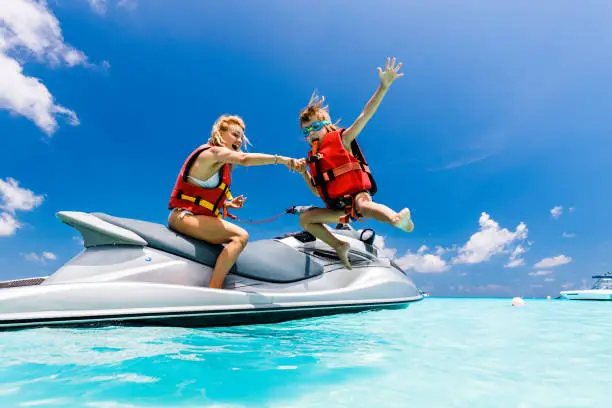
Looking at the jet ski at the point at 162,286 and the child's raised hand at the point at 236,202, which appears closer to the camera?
the jet ski at the point at 162,286

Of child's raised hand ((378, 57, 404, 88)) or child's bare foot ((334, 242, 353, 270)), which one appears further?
child's bare foot ((334, 242, 353, 270))

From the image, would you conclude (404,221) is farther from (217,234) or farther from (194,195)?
(194,195)

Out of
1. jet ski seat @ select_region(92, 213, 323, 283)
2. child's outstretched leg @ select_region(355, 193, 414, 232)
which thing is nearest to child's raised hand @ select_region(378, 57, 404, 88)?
child's outstretched leg @ select_region(355, 193, 414, 232)

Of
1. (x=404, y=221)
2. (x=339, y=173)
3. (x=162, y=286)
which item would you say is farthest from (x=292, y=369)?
(x=339, y=173)

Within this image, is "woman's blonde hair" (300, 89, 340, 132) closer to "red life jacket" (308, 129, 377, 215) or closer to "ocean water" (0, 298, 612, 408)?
"red life jacket" (308, 129, 377, 215)

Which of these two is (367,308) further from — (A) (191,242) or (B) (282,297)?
(A) (191,242)

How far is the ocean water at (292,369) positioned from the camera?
1.33 metres

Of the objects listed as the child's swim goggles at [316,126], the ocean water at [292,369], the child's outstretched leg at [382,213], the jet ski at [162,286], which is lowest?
the ocean water at [292,369]

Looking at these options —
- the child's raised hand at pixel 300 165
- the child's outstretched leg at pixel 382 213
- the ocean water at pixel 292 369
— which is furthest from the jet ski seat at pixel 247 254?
the child's raised hand at pixel 300 165

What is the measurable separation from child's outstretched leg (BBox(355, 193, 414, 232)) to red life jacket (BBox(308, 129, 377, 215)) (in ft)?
0.43

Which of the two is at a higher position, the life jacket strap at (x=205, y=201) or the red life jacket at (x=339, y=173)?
the red life jacket at (x=339, y=173)

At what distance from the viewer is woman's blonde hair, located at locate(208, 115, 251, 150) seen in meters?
3.28

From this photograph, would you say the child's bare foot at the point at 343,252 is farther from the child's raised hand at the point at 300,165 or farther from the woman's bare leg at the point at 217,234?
the child's raised hand at the point at 300,165

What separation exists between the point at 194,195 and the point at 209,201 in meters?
0.14
